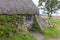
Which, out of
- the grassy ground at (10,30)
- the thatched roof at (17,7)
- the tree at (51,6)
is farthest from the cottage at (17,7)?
the tree at (51,6)

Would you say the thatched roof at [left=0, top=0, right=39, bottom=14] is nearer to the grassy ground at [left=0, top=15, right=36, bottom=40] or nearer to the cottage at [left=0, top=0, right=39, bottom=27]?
the cottage at [left=0, top=0, right=39, bottom=27]

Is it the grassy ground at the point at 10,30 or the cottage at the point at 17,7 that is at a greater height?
the cottage at the point at 17,7

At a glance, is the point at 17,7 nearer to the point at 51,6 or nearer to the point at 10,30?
the point at 10,30

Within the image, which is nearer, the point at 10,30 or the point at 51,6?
the point at 10,30

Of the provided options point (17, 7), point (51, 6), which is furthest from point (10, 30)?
point (51, 6)

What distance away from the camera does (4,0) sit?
14.8 meters

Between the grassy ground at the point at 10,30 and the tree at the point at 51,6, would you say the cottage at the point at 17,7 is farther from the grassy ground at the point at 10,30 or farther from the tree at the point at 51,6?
the tree at the point at 51,6

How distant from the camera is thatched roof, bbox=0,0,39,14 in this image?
13.9 m

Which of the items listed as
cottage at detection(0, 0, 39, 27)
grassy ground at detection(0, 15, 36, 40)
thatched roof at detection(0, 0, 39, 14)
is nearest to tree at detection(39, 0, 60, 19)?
cottage at detection(0, 0, 39, 27)

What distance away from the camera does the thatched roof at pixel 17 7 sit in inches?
548

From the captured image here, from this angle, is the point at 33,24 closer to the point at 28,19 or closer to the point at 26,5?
the point at 28,19

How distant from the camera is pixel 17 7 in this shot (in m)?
14.6

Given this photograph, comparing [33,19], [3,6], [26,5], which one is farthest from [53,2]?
[3,6]

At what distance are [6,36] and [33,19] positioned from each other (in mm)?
6325
